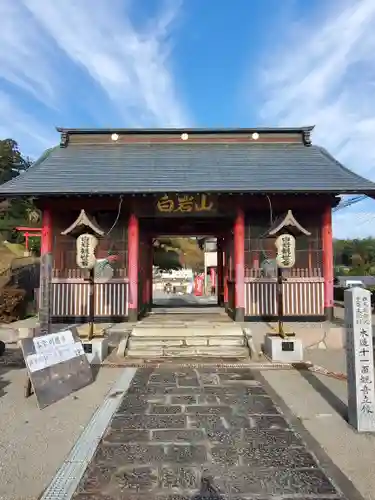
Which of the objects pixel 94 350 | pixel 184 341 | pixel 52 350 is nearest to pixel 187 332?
pixel 184 341

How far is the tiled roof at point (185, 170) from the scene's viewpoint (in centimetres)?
1160

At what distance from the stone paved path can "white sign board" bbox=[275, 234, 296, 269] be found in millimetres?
3581

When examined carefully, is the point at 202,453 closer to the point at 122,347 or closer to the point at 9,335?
the point at 122,347

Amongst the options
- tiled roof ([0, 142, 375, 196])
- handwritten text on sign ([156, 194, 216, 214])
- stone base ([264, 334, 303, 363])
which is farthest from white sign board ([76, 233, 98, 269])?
stone base ([264, 334, 303, 363])

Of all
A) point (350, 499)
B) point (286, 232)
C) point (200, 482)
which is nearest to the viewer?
point (350, 499)

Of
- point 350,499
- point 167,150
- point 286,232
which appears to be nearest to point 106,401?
point 350,499

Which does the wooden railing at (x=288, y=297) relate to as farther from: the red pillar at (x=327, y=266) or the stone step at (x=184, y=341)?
the stone step at (x=184, y=341)

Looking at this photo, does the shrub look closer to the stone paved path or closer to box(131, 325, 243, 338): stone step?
box(131, 325, 243, 338): stone step

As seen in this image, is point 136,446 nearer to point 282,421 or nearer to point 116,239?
point 282,421

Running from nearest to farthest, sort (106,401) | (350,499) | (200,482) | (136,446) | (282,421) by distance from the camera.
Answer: (350,499)
(200,482)
(136,446)
(282,421)
(106,401)

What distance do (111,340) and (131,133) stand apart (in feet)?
28.4

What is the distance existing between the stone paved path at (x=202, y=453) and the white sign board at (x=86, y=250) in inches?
151

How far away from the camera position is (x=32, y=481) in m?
3.45

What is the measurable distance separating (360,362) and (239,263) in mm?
7337
